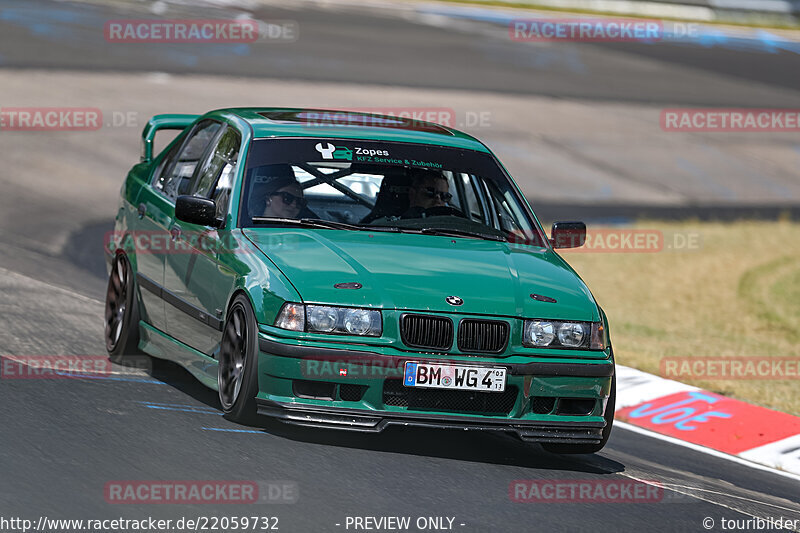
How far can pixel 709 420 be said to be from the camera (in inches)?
379

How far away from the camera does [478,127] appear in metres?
22.2

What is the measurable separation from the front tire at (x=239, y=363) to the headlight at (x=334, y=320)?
201 mm

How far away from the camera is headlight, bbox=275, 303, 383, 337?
6.68 meters

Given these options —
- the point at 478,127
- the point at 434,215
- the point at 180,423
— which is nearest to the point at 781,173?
the point at 478,127

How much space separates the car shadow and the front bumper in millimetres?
271

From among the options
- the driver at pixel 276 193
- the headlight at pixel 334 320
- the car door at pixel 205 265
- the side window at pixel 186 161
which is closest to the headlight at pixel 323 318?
the headlight at pixel 334 320

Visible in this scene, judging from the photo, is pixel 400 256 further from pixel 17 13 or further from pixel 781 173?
pixel 17 13

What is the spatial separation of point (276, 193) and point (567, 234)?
1802mm

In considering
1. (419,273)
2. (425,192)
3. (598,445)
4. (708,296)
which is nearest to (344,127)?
(425,192)

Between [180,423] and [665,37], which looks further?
[665,37]

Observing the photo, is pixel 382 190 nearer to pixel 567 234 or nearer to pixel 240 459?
pixel 567 234

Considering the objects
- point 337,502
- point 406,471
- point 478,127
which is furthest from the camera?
point 478,127

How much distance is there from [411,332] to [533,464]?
106 cm

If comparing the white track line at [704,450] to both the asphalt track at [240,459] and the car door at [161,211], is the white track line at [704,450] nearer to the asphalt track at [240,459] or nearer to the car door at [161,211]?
the asphalt track at [240,459]
